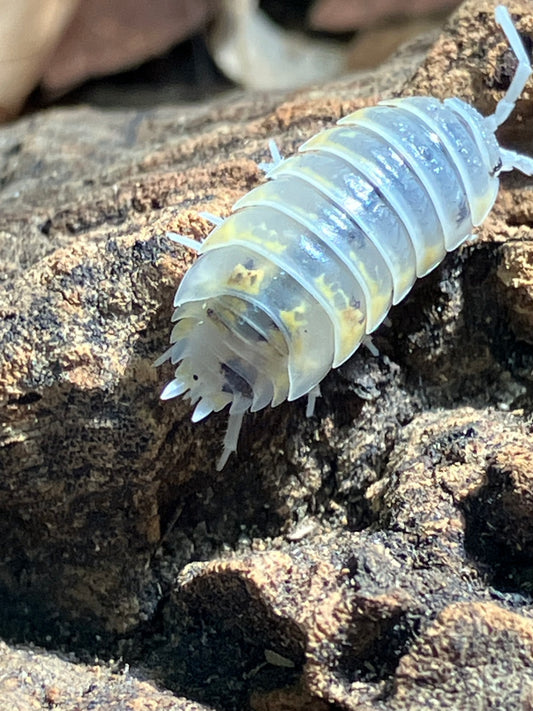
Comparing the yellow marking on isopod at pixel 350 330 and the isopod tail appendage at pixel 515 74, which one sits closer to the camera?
the yellow marking on isopod at pixel 350 330

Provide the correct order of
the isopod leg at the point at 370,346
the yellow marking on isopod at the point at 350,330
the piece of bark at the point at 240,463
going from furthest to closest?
the isopod leg at the point at 370,346 < the yellow marking on isopod at the point at 350,330 < the piece of bark at the point at 240,463

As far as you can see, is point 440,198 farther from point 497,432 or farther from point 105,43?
point 105,43

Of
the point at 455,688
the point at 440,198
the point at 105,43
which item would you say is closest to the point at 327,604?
the point at 455,688

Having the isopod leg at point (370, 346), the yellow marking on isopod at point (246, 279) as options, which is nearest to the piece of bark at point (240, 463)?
the isopod leg at point (370, 346)

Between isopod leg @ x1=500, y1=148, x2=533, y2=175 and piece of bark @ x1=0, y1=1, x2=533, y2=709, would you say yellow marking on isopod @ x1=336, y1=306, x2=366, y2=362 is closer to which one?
piece of bark @ x1=0, y1=1, x2=533, y2=709

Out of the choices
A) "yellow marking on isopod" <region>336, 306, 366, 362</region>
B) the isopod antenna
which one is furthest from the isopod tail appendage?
"yellow marking on isopod" <region>336, 306, 366, 362</region>

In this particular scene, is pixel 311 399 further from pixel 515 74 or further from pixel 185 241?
pixel 515 74

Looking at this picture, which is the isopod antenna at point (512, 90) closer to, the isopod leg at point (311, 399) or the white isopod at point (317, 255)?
the white isopod at point (317, 255)

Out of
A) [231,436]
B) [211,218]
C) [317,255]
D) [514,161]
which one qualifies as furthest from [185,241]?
[514,161]
